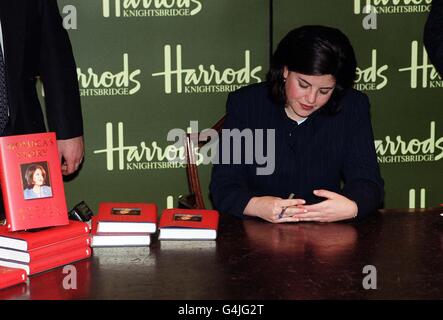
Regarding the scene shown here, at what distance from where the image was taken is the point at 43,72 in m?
3.03

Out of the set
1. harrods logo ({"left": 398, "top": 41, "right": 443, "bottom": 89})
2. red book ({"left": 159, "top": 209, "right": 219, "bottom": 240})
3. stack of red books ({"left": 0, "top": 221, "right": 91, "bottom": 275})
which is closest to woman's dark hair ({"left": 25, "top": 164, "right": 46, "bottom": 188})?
stack of red books ({"left": 0, "top": 221, "right": 91, "bottom": 275})

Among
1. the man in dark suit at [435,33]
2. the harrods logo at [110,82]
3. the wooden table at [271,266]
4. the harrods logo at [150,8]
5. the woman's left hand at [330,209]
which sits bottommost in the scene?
the wooden table at [271,266]

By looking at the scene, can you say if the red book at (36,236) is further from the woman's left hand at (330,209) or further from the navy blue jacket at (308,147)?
the navy blue jacket at (308,147)

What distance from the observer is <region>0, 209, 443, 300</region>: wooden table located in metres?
1.86

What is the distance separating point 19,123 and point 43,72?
268 millimetres

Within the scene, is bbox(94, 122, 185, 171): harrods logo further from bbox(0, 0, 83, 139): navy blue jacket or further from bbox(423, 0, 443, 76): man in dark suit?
bbox(423, 0, 443, 76): man in dark suit

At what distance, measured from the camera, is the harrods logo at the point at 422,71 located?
4195 millimetres

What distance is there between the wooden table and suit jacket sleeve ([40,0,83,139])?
924 millimetres

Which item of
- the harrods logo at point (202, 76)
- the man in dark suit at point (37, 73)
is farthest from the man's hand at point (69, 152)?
the harrods logo at point (202, 76)

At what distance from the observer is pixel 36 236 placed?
200 centimetres

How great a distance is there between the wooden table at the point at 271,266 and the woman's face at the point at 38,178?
242mm

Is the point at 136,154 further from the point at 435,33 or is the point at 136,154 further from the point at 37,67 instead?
the point at 435,33
